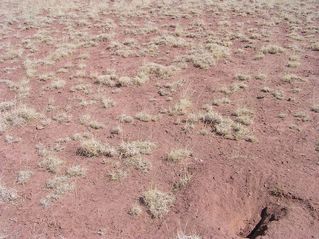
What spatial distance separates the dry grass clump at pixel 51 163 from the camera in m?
7.93

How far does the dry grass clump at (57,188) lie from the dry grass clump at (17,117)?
2932mm

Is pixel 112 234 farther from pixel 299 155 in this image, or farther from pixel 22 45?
pixel 22 45

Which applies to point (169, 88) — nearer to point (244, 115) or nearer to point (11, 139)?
point (244, 115)

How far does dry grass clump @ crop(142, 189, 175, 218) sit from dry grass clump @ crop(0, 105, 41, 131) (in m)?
4.59

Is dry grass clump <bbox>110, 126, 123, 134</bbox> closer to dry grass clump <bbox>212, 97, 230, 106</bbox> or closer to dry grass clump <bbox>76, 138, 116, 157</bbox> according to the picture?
dry grass clump <bbox>76, 138, 116, 157</bbox>

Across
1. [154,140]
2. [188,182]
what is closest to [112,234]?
[188,182]

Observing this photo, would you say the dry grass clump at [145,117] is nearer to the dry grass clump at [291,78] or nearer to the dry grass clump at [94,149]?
the dry grass clump at [94,149]

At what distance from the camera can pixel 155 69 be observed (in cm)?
1266

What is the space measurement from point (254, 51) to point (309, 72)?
2.65m

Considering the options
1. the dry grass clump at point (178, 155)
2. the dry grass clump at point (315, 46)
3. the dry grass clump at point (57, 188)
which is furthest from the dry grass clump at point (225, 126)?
the dry grass clump at point (315, 46)

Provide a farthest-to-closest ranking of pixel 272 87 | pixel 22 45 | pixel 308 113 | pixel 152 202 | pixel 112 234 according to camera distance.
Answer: pixel 22 45 < pixel 272 87 < pixel 308 113 < pixel 152 202 < pixel 112 234

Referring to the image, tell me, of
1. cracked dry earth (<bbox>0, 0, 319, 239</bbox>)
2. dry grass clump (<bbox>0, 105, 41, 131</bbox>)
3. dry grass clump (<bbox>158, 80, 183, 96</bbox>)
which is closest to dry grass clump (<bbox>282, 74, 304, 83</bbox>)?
cracked dry earth (<bbox>0, 0, 319, 239</bbox>)

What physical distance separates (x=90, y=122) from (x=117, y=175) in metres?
2.47

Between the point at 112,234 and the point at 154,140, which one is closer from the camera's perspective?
the point at 112,234
